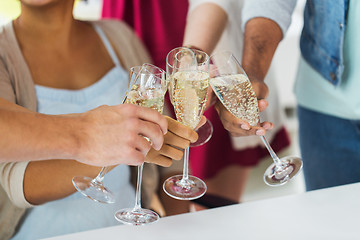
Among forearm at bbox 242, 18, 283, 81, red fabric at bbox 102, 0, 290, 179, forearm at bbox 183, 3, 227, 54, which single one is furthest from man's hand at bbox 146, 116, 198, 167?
red fabric at bbox 102, 0, 290, 179

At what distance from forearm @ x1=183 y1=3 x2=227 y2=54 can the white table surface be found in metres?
0.52

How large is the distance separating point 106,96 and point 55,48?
20 cm

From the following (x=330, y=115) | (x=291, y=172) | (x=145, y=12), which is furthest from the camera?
(x=145, y=12)

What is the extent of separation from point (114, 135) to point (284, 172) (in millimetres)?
419

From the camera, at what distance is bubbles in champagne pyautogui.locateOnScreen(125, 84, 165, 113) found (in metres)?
0.79

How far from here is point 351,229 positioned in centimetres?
77

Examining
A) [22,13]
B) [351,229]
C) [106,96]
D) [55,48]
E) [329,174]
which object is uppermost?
[22,13]

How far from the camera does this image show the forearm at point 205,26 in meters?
1.21

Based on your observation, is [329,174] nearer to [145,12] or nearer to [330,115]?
[330,115]

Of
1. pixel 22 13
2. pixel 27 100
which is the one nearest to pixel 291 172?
pixel 27 100

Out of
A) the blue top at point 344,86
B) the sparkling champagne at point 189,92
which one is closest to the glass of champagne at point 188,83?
the sparkling champagne at point 189,92

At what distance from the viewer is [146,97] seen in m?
0.79

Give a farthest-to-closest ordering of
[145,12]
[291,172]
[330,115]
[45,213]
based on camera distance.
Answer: [145,12] < [330,115] < [45,213] < [291,172]

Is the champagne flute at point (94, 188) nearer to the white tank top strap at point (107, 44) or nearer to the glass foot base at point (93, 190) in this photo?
the glass foot base at point (93, 190)
